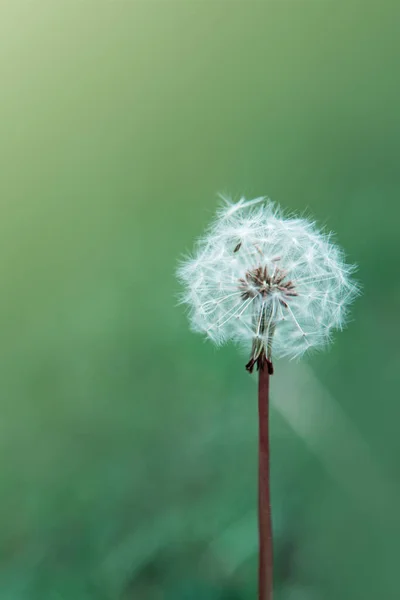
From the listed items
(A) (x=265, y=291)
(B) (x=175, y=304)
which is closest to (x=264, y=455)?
(A) (x=265, y=291)

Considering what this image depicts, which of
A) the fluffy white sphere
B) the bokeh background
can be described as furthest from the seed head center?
the bokeh background

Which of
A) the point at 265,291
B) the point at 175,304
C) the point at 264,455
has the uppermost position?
the point at 175,304

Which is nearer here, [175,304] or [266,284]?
[266,284]

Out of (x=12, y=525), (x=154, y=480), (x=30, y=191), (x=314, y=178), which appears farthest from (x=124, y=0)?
(x=12, y=525)

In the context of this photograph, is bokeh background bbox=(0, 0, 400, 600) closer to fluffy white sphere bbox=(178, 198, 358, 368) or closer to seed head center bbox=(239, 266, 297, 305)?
fluffy white sphere bbox=(178, 198, 358, 368)

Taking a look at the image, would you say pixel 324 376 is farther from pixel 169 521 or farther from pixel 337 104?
pixel 337 104

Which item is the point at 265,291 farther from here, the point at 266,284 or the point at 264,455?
the point at 264,455
